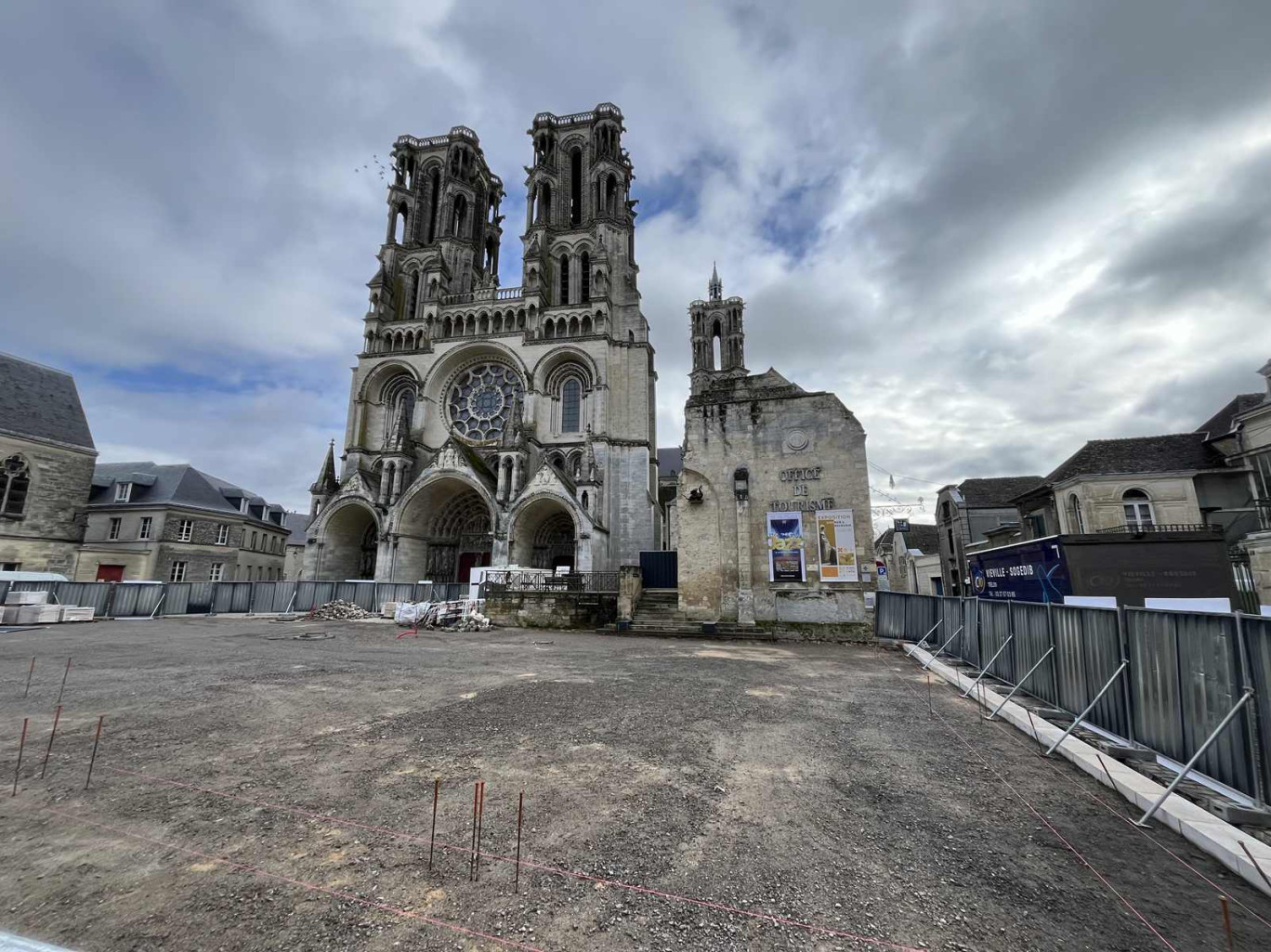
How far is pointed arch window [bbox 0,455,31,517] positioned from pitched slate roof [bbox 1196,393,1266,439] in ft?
183

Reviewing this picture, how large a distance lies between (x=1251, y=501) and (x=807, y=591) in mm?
17150

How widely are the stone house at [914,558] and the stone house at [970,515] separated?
3.64m

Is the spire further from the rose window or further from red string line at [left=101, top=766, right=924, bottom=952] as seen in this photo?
red string line at [left=101, top=766, right=924, bottom=952]

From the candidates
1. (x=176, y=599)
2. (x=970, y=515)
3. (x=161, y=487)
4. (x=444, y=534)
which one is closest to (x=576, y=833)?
(x=176, y=599)

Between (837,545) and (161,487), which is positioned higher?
(161,487)

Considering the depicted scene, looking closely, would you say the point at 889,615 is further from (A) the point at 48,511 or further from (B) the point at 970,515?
(A) the point at 48,511

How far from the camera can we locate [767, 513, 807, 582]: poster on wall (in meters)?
16.6

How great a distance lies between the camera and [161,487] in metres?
30.7

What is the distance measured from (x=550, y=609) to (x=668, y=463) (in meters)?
32.7

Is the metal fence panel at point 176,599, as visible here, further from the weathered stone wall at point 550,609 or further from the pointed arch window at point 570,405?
the pointed arch window at point 570,405

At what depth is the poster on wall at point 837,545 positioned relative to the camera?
53.2 feet

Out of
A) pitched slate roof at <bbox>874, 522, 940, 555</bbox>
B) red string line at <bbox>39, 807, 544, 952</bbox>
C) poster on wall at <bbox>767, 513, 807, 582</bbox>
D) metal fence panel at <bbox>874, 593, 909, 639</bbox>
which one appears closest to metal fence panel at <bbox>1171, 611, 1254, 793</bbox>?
red string line at <bbox>39, 807, 544, 952</bbox>

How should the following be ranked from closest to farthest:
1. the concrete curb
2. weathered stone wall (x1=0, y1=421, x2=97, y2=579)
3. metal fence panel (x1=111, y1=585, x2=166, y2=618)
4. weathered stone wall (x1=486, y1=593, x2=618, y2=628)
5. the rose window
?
1. the concrete curb
2. weathered stone wall (x1=486, y1=593, x2=618, y2=628)
3. metal fence panel (x1=111, y1=585, x2=166, y2=618)
4. weathered stone wall (x1=0, y1=421, x2=97, y2=579)
5. the rose window

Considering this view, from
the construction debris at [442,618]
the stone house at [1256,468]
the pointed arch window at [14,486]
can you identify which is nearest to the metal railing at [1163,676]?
the construction debris at [442,618]
